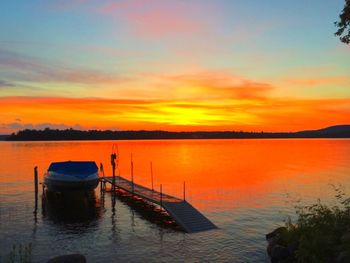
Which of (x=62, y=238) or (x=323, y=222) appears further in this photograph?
(x=62, y=238)

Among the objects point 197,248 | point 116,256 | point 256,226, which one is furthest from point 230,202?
point 116,256

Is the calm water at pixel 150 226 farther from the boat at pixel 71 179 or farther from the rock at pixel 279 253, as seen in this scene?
the boat at pixel 71 179

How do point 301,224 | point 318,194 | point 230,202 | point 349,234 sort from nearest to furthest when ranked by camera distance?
point 349,234
point 301,224
point 230,202
point 318,194

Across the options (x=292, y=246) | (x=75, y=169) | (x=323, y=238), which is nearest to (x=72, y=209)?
(x=75, y=169)

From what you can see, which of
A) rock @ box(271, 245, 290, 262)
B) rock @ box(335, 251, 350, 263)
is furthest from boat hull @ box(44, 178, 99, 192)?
rock @ box(335, 251, 350, 263)

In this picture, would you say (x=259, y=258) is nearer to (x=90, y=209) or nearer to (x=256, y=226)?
(x=256, y=226)

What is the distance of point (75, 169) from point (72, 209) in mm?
6146

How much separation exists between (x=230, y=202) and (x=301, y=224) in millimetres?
21717

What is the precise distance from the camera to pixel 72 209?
41.2 metres

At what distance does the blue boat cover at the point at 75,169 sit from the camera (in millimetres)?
44287

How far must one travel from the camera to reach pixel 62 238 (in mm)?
28750

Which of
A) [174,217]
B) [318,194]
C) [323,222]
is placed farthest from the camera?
[318,194]

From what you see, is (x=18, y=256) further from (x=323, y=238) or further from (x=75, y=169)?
(x=75, y=169)

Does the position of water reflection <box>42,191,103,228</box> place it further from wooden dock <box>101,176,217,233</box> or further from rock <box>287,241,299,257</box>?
rock <box>287,241,299,257</box>
